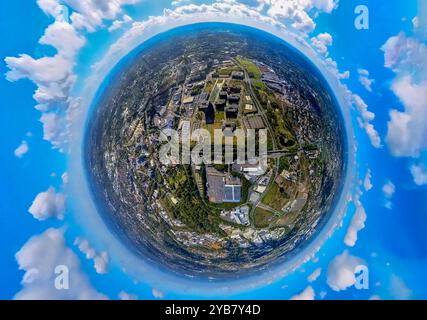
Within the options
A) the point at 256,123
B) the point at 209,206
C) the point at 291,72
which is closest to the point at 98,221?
the point at 209,206

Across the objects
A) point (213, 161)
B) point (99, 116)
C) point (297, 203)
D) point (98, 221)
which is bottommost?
point (297, 203)

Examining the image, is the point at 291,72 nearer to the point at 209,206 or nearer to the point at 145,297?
the point at 209,206

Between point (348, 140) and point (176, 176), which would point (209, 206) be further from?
point (348, 140)

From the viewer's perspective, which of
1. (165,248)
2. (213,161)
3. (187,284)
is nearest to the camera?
(213,161)

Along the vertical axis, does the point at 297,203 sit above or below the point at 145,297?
above

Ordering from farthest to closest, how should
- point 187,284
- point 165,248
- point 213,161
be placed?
point 187,284
point 165,248
point 213,161

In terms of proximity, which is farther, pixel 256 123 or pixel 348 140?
pixel 348 140
